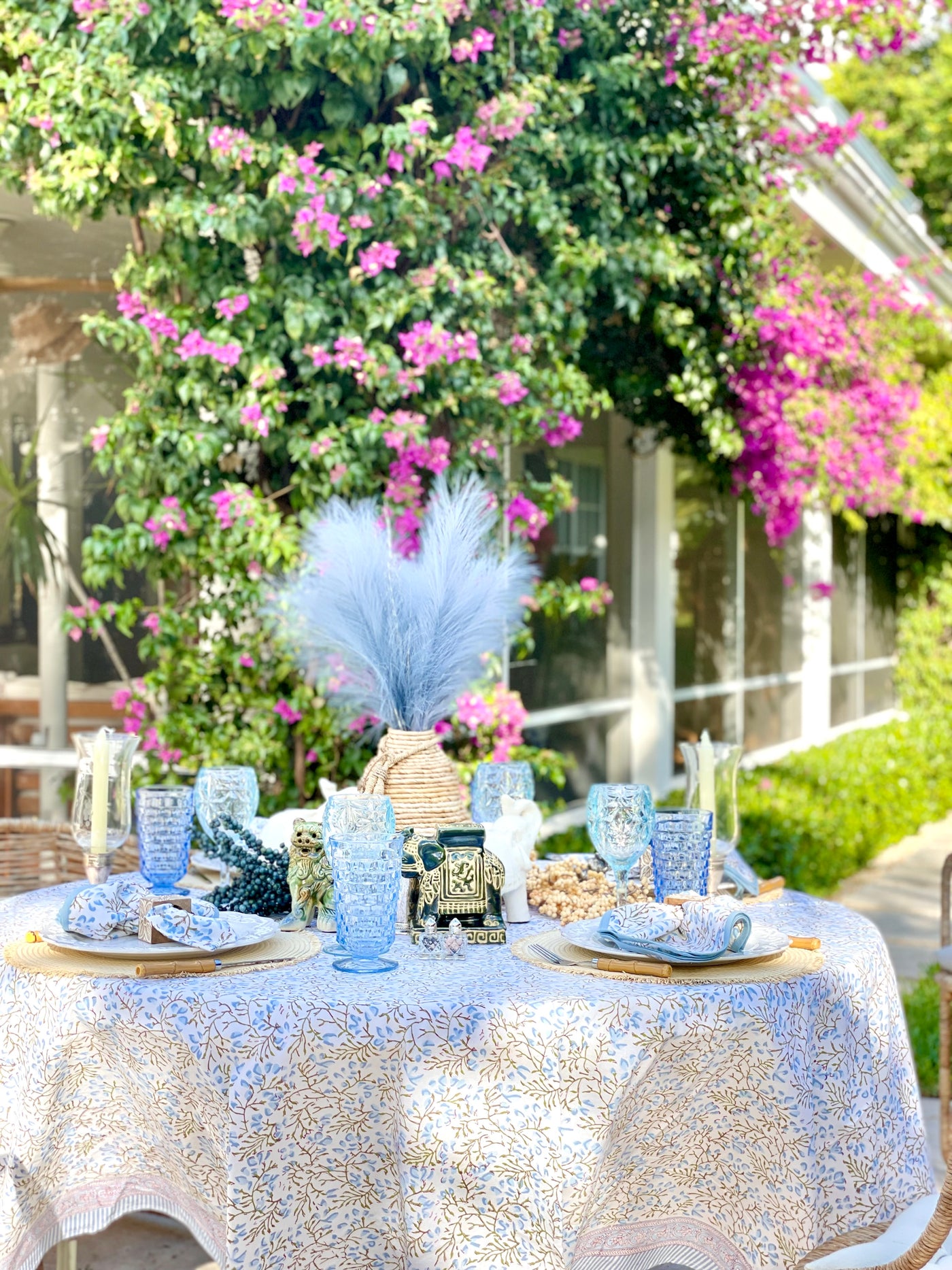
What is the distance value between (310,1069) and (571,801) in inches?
182

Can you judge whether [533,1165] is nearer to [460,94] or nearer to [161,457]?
[161,457]

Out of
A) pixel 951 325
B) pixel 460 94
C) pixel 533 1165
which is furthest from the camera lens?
pixel 951 325

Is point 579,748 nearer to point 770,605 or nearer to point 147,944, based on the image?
point 770,605

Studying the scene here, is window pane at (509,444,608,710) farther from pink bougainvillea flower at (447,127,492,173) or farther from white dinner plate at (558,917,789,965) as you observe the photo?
white dinner plate at (558,917,789,965)

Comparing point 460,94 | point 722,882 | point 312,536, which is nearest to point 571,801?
point 312,536

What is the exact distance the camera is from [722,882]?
2396 millimetres

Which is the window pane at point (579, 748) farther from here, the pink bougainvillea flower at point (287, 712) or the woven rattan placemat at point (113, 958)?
the woven rattan placemat at point (113, 958)

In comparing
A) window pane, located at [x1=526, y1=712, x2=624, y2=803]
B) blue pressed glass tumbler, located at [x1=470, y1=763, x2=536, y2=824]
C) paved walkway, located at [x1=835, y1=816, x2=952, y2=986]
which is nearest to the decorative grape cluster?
blue pressed glass tumbler, located at [x1=470, y1=763, x2=536, y2=824]

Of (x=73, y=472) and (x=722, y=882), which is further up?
(x=73, y=472)

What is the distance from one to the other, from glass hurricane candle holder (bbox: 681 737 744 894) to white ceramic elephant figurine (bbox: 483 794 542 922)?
341 mm

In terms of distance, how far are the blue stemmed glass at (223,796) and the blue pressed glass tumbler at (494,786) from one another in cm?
40

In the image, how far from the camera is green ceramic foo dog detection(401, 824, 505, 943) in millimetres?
1996

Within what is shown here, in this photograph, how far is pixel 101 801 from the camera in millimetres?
2191

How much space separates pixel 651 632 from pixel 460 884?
4776mm
